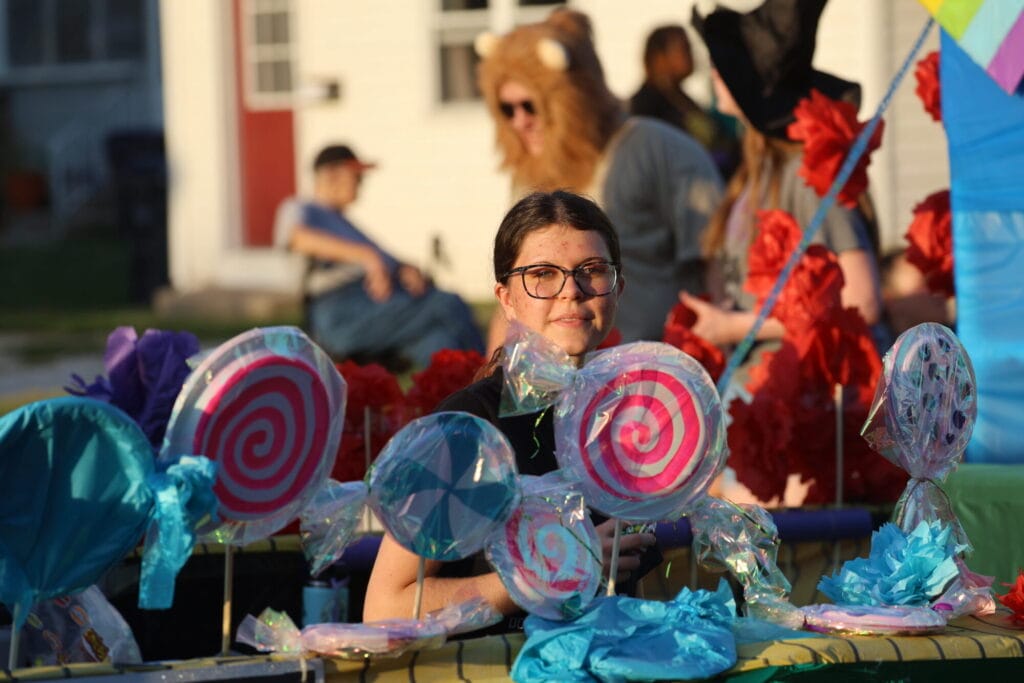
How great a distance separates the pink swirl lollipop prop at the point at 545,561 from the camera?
230cm

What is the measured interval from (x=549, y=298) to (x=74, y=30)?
23.9 meters

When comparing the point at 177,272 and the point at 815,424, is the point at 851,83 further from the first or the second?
the point at 177,272

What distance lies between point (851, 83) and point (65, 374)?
7.68 meters

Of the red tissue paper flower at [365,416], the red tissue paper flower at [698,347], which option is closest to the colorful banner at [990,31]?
the red tissue paper flower at [698,347]

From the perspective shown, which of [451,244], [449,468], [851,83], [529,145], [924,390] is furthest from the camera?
[451,244]

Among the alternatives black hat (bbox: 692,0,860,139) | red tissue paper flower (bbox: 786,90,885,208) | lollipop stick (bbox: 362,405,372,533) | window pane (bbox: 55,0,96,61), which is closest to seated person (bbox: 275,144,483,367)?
black hat (bbox: 692,0,860,139)

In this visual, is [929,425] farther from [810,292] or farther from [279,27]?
[279,27]

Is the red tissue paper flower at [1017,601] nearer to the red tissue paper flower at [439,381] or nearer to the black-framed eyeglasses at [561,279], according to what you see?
the black-framed eyeglasses at [561,279]

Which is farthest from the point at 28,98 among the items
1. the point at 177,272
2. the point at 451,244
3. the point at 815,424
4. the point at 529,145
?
the point at 815,424

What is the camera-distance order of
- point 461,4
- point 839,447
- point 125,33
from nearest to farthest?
point 839,447
point 461,4
point 125,33

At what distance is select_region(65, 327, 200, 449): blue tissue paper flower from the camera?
3.46 m

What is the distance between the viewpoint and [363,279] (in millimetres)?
8422

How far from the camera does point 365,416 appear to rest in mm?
4109

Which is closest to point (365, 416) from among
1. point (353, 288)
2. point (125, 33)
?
point (353, 288)
